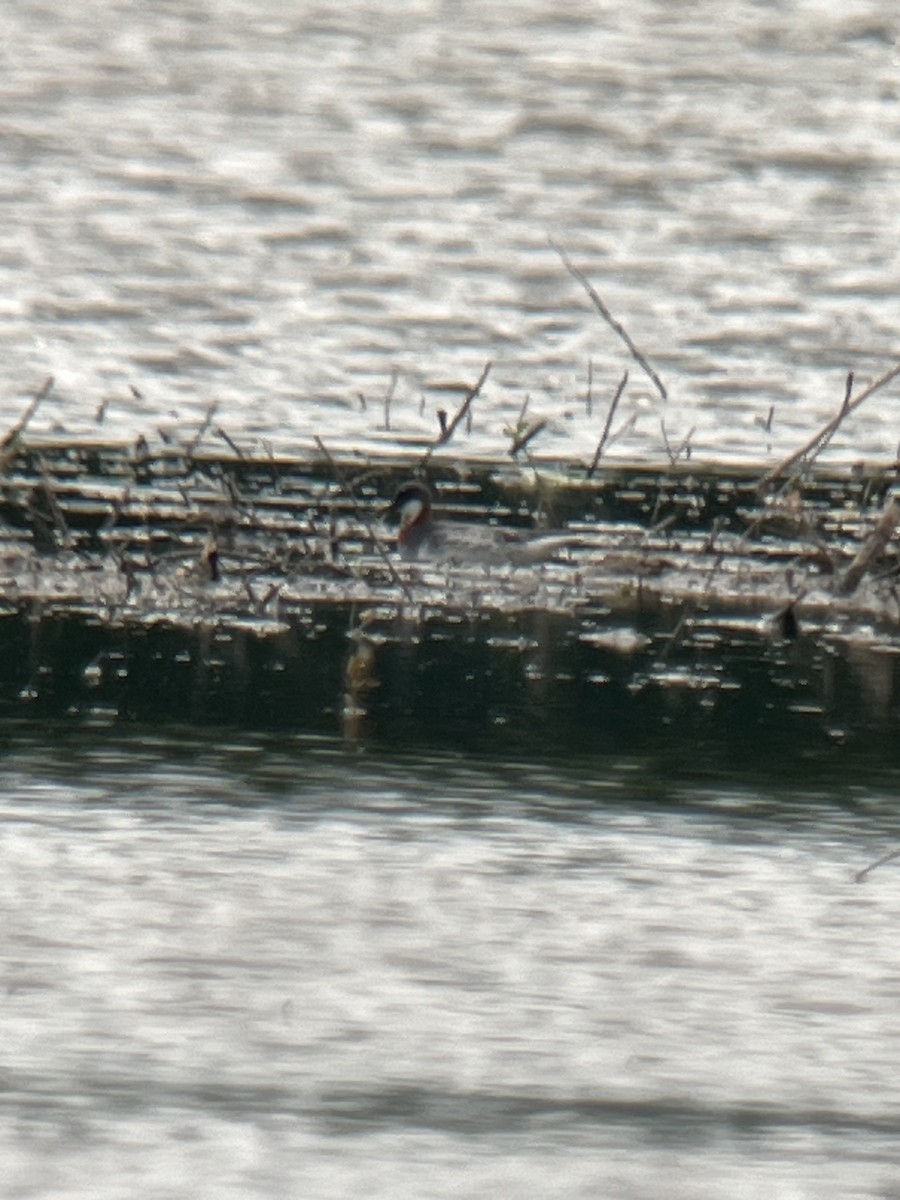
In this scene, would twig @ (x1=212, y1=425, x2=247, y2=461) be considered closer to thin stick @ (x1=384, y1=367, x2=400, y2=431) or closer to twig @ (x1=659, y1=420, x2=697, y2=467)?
thin stick @ (x1=384, y1=367, x2=400, y2=431)

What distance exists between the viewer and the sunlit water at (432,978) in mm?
3057

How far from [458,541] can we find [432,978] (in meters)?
2.31

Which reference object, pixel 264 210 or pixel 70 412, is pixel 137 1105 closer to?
pixel 70 412

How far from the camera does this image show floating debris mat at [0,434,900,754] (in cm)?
491

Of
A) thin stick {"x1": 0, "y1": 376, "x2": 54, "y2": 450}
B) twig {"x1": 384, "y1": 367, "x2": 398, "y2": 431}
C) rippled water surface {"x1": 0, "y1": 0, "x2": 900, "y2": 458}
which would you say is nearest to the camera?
thin stick {"x1": 0, "y1": 376, "x2": 54, "y2": 450}

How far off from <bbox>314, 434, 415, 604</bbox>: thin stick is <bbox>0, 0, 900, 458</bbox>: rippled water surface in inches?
18.1

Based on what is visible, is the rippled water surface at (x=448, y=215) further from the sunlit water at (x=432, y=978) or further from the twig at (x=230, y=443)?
the sunlit water at (x=432, y=978)

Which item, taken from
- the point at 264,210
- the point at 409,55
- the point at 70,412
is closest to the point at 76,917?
the point at 70,412

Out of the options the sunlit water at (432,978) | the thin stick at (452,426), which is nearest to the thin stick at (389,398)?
the thin stick at (452,426)

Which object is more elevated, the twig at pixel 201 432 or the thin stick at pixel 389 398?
the thin stick at pixel 389 398

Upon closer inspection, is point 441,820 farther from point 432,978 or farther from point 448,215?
point 448,215

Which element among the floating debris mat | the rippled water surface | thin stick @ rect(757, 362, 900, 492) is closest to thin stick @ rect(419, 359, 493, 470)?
the floating debris mat

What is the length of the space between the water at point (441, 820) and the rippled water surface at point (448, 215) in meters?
0.02

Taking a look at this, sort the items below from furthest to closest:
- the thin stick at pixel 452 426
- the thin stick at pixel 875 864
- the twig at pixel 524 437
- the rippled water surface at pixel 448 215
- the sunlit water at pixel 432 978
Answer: the rippled water surface at pixel 448 215 < the twig at pixel 524 437 < the thin stick at pixel 452 426 < the thin stick at pixel 875 864 < the sunlit water at pixel 432 978
